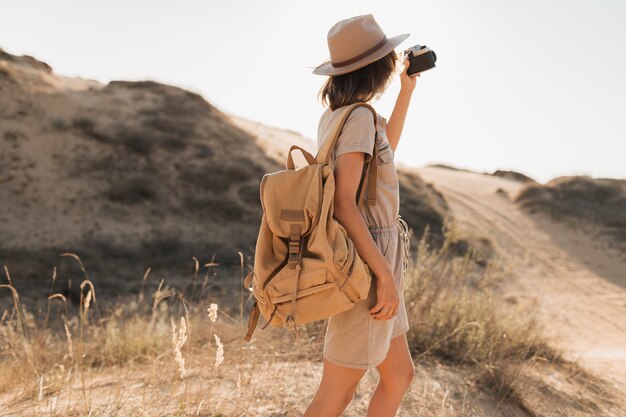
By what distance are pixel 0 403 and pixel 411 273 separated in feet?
11.2

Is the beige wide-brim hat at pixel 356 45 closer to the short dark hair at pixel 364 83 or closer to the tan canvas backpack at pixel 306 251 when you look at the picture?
the short dark hair at pixel 364 83

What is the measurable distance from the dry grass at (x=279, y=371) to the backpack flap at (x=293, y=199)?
0.51 metres

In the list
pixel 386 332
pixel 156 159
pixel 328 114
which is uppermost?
pixel 328 114

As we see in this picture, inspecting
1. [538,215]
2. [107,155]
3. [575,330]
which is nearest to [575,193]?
[538,215]

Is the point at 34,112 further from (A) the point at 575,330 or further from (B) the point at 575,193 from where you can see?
(B) the point at 575,193

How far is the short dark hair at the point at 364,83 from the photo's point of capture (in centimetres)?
185

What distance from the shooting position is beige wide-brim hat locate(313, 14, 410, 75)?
1.81 meters

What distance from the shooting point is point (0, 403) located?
292cm

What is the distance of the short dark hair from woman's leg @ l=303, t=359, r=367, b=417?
949 mm

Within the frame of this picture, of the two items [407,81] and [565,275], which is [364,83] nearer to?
[407,81]

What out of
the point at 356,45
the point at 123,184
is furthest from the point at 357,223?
the point at 123,184

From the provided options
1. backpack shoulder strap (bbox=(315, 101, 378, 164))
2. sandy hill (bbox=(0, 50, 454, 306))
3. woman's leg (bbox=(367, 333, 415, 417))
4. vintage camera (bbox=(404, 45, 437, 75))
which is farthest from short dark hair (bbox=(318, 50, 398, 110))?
sandy hill (bbox=(0, 50, 454, 306))

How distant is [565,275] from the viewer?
1266 centimetres

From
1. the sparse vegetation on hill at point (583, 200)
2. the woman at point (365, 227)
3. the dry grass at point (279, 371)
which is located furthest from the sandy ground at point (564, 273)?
the woman at point (365, 227)
